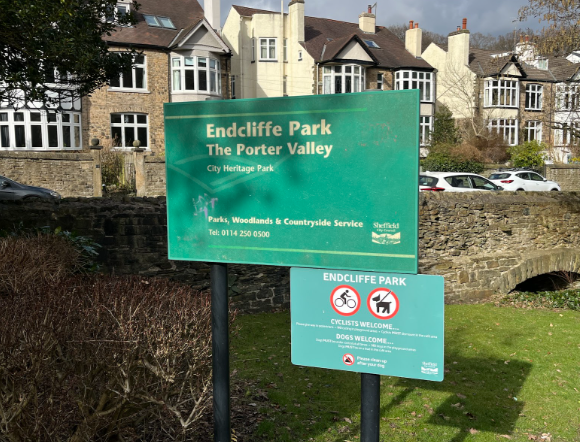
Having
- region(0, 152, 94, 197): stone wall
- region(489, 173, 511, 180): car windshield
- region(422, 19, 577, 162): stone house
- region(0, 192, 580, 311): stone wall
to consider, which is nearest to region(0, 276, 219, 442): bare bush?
region(0, 192, 580, 311): stone wall

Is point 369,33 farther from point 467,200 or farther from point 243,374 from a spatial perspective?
point 243,374

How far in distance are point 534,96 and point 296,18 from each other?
20768mm

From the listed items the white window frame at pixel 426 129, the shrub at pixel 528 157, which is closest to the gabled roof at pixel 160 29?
the white window frame at pixel 426 129

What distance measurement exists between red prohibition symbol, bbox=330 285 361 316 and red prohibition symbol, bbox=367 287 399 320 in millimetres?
78

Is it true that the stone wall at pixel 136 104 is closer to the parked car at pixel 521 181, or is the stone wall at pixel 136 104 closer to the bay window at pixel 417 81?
the bay window at pixel 417 81

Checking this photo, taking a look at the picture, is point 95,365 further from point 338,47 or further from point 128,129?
point 338,47

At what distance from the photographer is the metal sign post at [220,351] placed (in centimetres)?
340

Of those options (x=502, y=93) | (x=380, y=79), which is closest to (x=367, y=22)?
(x=380, y=79)

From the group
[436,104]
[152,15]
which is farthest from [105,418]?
[436,104]

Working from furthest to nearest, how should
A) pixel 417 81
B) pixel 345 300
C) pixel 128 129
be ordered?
pixel 417 81, pixel 128 129, pixel 345 300

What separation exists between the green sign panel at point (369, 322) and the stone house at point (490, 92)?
38984mm

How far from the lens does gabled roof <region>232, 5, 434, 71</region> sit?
36.2 metres

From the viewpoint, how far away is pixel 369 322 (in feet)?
10.0

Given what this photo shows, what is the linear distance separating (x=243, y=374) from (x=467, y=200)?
8664 mm
